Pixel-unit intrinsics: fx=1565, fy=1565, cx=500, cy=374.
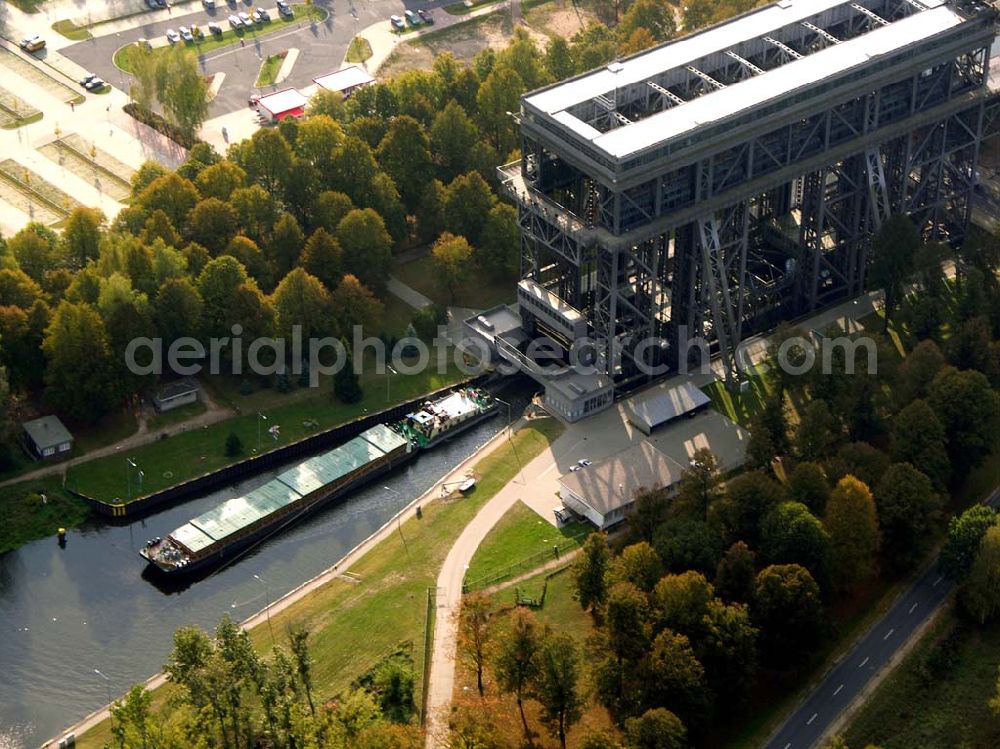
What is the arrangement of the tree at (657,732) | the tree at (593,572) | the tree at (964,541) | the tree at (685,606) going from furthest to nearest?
1. the tree at (964,541)
2. the tree at (593,572)
3. the tree at (685,606)
4. the tree at (657,732)

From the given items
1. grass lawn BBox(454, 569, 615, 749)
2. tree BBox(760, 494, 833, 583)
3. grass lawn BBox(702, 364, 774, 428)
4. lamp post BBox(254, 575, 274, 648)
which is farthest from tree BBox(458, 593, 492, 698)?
grass lawn BBox(702, 364, 774, 428)

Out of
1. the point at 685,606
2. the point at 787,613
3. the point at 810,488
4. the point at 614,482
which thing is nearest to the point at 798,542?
the point at 787,613

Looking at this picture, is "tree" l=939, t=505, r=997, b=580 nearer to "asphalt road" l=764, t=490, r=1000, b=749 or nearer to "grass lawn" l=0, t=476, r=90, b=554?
"asphalt road" l=764, t=490, r=1000, b=749

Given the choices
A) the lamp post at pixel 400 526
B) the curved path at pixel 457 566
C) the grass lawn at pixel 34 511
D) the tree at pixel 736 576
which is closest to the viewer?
the curved path at pixel 457 566

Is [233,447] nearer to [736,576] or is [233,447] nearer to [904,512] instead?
[736,576]

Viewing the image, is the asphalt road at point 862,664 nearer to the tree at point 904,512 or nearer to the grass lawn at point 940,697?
the grass lawn at point 940,697

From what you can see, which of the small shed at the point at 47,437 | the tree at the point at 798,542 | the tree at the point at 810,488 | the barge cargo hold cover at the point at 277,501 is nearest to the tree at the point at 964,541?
the tree at the point at 810,488

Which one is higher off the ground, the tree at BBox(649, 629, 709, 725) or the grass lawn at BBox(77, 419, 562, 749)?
the tree at BBox(649, 629, 709, 725)
